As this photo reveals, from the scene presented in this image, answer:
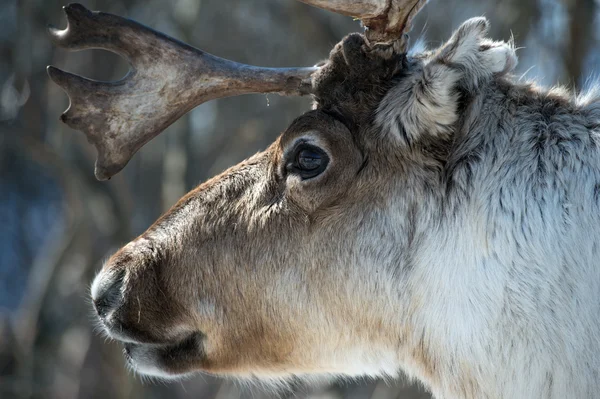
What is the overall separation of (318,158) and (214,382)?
35.2 ft

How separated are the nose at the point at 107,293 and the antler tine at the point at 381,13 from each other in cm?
139

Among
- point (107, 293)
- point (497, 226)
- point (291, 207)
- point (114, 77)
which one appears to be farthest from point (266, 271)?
point (114, 77)

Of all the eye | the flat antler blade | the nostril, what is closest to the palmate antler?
the flat antler blade

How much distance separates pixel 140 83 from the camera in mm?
3678

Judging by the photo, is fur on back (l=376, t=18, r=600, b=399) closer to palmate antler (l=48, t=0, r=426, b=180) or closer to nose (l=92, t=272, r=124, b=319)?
palmate antler (l=48, t=0, r=426, b=180)

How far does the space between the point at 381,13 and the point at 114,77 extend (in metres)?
8.30

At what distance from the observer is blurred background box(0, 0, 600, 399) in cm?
692

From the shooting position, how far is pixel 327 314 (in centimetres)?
331

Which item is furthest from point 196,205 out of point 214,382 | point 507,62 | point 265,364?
point 214,382

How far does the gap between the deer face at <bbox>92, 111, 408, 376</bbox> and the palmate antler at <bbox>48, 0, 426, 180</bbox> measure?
33 cm

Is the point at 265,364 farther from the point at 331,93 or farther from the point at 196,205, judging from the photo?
the point at 331,93

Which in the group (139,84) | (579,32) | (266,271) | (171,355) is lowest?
(171,355)

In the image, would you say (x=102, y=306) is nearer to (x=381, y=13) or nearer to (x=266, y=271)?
(x=266, y=271)

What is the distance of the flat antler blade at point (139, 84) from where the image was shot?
3619mm
